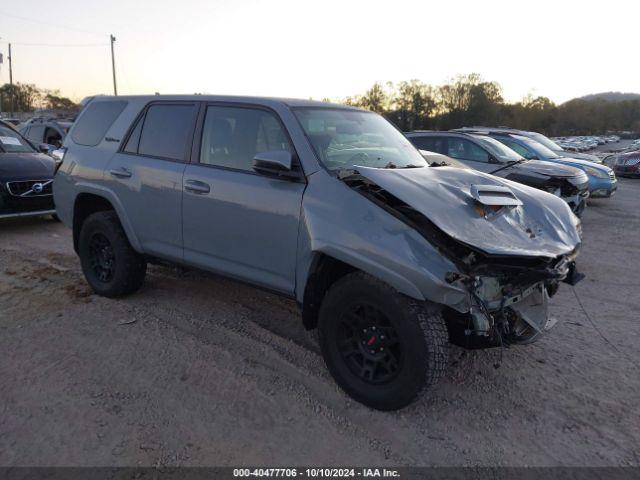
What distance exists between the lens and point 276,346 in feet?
13.1

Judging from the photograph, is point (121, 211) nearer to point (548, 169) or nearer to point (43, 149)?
point (43, 149)

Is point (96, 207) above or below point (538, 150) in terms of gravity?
below

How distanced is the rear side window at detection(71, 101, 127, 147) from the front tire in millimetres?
3057

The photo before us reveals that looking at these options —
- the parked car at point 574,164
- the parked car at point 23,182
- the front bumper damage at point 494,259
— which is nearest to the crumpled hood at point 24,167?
the parked car at point 23,182

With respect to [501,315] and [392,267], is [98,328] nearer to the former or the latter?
[392,267]

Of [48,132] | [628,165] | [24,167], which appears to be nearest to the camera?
[24,167]

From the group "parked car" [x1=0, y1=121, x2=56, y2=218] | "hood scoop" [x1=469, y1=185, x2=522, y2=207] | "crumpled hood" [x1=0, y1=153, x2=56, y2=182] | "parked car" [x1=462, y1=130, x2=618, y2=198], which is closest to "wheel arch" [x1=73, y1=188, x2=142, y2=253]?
"hood scoop" [x1=469, y1=185, x2=522, y2=207]

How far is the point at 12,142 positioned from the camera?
885 centimetres

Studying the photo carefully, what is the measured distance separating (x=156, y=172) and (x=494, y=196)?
109 inches

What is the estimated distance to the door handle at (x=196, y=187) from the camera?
3928 millimetres

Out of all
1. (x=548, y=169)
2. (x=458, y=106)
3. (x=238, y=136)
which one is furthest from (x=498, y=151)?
(x=458, y=106)

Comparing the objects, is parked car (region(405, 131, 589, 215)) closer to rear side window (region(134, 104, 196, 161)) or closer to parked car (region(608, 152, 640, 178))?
rear side window (region(134, 104, 196, 161))

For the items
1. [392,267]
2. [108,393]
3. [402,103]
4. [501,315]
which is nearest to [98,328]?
[108,393]

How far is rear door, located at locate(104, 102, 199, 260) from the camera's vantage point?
166 inches
